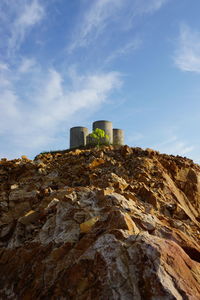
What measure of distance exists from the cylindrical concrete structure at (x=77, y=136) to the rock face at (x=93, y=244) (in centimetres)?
1566

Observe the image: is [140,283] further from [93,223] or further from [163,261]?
[93,223]

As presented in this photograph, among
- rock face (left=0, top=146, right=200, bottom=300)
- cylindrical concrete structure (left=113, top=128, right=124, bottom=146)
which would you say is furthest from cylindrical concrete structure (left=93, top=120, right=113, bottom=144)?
rock face (left=0, top=146, right=200, bottom=300)

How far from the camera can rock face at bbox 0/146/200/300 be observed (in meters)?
3.14

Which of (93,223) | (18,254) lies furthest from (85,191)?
(18,254)

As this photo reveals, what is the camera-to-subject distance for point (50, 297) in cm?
332

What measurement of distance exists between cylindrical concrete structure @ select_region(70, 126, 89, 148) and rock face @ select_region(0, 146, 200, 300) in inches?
617

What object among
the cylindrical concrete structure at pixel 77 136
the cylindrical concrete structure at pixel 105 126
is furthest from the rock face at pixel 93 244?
the cylindrical concrete structure at pixel 77 136

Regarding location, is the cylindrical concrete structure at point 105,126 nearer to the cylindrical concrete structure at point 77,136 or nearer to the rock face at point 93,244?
the cylindrical concrete structure at point 77,136

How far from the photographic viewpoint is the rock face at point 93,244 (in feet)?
10.3

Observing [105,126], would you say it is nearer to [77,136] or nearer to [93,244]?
[77,136]

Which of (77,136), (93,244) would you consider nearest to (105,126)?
(77,136)

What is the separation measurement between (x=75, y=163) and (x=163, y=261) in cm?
568

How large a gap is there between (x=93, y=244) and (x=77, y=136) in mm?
20087

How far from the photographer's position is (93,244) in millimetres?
3701
